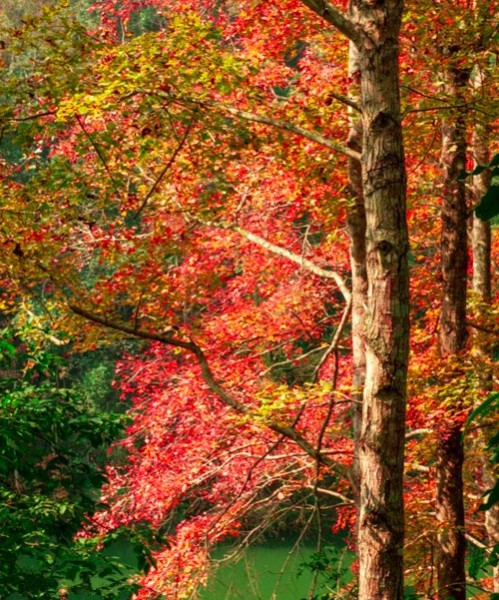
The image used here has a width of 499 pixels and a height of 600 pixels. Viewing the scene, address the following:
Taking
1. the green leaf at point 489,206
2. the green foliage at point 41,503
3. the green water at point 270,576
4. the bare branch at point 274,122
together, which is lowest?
the green water at point 270,576

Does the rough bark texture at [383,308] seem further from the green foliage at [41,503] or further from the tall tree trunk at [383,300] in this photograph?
the green foliage at [41,503]

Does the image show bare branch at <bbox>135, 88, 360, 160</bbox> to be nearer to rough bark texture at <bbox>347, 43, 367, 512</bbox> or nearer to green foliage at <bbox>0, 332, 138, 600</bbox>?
rough bark texture at <bbox>347, 43, 367, 512</bbox>

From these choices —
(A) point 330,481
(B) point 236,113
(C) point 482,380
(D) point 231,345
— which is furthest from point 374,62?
(A) point 330,481

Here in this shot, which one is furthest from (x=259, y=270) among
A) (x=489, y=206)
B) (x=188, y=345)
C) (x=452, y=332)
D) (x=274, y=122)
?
(x=489, y=206)

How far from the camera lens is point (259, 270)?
10.2 meters

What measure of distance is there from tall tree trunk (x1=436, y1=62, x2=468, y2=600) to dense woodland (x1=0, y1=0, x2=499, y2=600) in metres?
0.01

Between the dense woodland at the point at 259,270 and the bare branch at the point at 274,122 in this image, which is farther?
the bare branch at the point at 274,122

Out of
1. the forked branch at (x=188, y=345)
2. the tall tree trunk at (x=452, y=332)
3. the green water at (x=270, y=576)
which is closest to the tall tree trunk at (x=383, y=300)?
the forked branch at (x=188, y=345)

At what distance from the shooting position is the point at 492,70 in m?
5.41

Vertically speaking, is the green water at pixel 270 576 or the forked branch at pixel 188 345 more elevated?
the forked branch at pixel 188 345

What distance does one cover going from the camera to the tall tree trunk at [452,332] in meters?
6.32

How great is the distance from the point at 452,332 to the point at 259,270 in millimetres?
4039

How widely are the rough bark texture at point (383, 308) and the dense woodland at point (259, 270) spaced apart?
10mm

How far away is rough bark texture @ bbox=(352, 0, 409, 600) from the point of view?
13.6 ft
